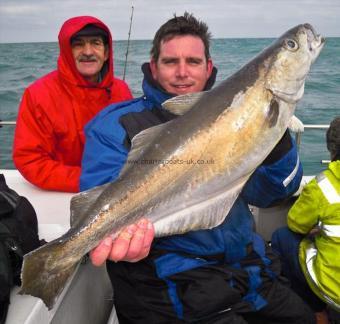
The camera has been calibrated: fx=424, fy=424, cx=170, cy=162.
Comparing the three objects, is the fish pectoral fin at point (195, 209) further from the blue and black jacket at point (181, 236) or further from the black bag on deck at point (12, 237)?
the black bag on deck at point (12, 237)

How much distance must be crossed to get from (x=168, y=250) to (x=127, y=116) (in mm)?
961

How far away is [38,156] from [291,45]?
8.71 feet

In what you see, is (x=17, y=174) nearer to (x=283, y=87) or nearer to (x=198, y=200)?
(x=198, y=200)

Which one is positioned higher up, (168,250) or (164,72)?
(164,72)

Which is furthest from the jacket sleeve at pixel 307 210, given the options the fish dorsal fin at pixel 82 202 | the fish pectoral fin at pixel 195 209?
the fish dorsal fin at pixel 82 202

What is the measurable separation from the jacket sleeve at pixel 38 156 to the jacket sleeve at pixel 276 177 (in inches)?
73.7

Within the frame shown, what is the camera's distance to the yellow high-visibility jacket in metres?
Answer: 3.15

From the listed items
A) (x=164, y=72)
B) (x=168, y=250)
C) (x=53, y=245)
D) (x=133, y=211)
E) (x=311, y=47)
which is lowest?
(x=168, y=250)

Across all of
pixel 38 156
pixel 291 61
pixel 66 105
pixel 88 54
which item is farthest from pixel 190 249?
pixel 88 54

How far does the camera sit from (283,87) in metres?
2.40

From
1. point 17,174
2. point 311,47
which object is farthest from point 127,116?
point 17,174

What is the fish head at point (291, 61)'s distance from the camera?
7.89 ft

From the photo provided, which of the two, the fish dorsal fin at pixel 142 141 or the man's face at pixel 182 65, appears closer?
the fish dorsal fin at pixel 142 141

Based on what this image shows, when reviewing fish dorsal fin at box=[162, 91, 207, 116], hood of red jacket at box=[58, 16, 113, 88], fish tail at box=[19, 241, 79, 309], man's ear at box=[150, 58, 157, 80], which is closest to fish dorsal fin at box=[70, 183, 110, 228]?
fish tail at box=[19, 241, 79, 309]
